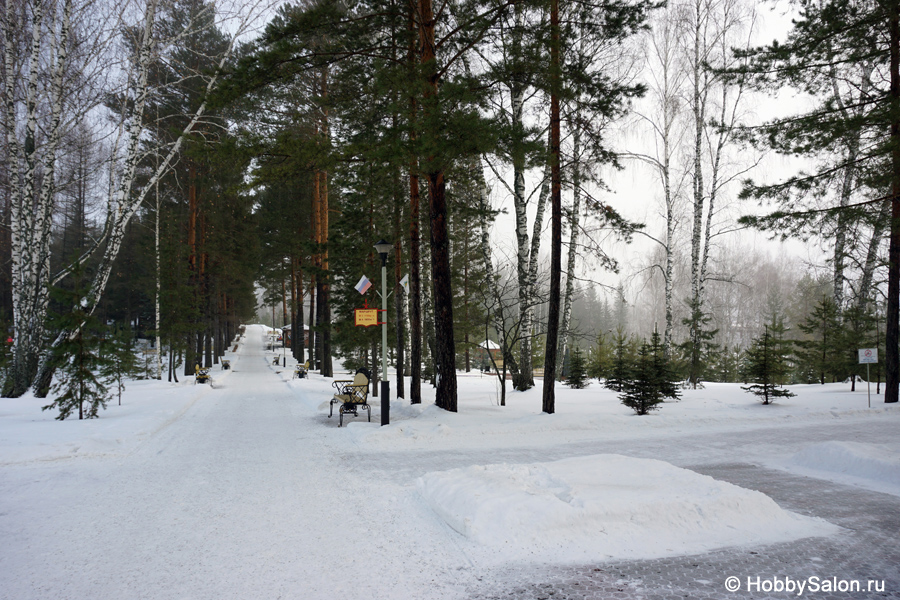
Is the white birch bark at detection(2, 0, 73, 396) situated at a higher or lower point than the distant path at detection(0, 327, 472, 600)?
higher

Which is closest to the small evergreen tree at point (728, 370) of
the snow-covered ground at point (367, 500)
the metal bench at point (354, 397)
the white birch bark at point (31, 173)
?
the snow-covered ground at point (367, 500)

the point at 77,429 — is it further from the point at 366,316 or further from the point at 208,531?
the point at 208,531

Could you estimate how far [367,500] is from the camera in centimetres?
567

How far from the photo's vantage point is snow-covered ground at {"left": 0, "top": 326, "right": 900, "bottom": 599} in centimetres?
387

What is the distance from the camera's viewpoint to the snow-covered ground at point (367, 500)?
12.7ft

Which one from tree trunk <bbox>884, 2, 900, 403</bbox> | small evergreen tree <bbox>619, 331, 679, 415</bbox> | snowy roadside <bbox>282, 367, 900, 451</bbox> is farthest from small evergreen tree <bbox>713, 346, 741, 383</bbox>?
small evergreen tree <bbox>619, 331, 679, 415</bbox>

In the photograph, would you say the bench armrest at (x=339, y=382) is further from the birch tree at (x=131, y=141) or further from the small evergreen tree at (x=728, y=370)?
the small evergreen tree at (x=728, y=370)

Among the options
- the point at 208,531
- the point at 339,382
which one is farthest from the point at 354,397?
the point at 208,531

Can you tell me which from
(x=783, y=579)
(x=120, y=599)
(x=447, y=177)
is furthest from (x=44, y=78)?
(x=783, y=579)

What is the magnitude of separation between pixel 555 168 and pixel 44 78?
14.3 meters

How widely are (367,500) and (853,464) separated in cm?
688

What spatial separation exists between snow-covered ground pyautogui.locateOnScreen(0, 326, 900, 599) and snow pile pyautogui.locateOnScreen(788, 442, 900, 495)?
0.10 feet

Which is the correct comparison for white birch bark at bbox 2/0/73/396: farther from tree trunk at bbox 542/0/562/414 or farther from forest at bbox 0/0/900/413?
tree trunk at bbox 542/0/562/414

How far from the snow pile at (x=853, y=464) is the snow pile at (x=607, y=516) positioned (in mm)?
2522
